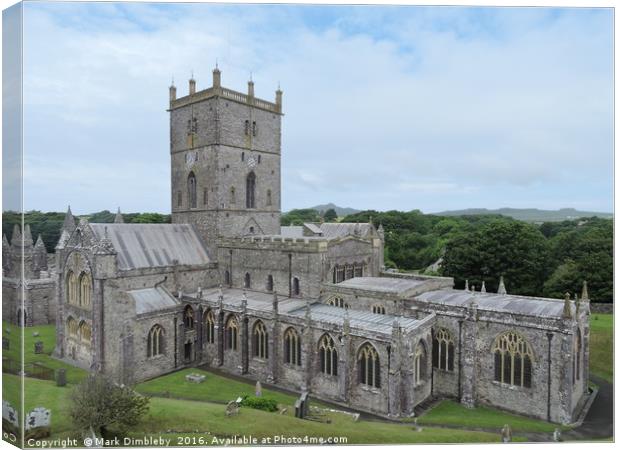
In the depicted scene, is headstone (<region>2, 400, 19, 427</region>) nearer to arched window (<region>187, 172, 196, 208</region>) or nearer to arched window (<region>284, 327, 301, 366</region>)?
arched window (<region>284, 327, 301, 366</region>)

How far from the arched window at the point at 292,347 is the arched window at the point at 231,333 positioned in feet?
14.1

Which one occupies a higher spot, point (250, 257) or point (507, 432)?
point (250, 257)

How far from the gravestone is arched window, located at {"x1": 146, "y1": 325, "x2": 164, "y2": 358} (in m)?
10.5

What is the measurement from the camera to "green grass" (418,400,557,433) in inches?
842

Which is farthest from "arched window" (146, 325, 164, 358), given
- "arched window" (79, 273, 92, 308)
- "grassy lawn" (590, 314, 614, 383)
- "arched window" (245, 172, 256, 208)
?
"grassy lawn" (590, 314, 614, 383)

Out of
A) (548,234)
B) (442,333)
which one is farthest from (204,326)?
(548,234)

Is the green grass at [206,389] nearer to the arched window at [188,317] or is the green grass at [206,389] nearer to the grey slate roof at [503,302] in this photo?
the arched window at [188,317]

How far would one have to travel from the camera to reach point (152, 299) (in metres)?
29.5

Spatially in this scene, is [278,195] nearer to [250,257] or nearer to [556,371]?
[250,257]

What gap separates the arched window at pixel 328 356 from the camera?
984 inches

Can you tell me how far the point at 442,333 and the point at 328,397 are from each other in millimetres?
7702

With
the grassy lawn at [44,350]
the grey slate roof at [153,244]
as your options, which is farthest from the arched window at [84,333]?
the grey slate roof at [153,244]

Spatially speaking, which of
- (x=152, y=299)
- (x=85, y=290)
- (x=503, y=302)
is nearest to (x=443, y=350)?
(x=503, y=302)

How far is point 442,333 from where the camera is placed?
2578 cm
